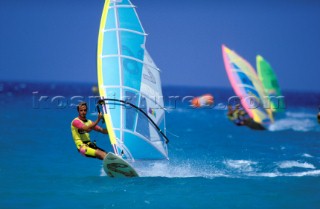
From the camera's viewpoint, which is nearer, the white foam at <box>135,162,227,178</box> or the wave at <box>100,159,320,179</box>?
the white foam at <box>135,162,227,178</box>

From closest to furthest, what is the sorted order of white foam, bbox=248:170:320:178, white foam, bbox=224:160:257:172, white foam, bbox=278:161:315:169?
white foam, bbox=248:170:320:178
white foam, bbox=224:160:257:172
white foam, bbox=278:161:315:169

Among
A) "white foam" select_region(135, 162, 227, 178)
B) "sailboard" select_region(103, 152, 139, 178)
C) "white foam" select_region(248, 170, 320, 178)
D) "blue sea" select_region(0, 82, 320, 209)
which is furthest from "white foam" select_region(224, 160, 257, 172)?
"sailboard" select_region(103, 152, 139, 178)

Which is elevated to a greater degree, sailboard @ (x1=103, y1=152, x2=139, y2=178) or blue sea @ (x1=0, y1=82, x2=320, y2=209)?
sailboard @ (x1=103, y1=152, x2=139, y2=178)

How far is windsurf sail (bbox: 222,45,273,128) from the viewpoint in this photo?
83.1 ft

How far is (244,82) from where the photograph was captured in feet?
83.9

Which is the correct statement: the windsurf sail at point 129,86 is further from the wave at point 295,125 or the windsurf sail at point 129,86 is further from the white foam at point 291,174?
the wave at point 295,125

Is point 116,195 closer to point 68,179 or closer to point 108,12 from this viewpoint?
point 68,179

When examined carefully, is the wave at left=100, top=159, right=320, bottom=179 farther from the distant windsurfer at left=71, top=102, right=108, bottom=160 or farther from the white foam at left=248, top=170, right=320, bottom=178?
the distant windsurfer at left=71, top=102, right=108, bottom=160

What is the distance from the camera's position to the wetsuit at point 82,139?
11.3 m

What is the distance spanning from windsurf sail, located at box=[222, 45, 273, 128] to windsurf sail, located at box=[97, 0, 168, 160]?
41.5 ft

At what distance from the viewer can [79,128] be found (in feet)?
37.1


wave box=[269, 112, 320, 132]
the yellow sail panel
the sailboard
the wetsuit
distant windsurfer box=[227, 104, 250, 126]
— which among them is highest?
the yellow sail panel

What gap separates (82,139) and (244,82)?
15139 millimetres

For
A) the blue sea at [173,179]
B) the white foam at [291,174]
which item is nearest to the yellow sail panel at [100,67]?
the blue sea at [173,179]
